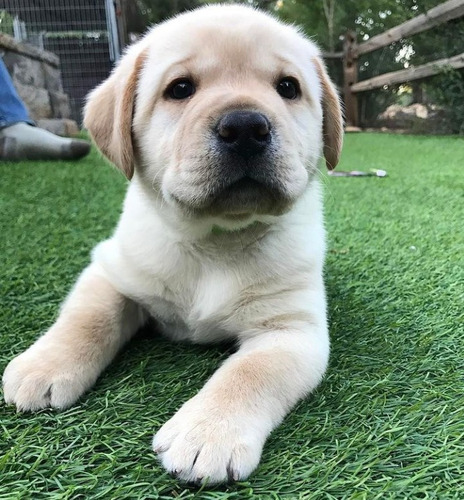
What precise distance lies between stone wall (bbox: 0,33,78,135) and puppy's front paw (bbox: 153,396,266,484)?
6.64m

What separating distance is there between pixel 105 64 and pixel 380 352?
1069 cm

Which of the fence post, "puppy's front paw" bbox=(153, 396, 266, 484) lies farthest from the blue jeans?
the fence post

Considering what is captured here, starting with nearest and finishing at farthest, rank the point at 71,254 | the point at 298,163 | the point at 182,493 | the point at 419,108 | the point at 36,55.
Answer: the point at 182,493
the point at 298,163
the point at 71,254
the point at 36,55
the point at 419,108

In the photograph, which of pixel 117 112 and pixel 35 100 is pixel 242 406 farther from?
pixel 35 100

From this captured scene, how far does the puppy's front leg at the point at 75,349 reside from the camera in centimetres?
118

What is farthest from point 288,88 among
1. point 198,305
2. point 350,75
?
point 350,75

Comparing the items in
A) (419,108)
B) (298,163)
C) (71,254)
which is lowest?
(419,108)

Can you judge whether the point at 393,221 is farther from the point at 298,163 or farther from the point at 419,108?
the point at 419,108

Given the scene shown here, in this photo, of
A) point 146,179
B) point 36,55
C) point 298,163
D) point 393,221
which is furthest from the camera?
point 36,55

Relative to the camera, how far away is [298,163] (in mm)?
1402

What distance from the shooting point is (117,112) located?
1625mm

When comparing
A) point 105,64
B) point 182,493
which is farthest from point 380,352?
point 105,64

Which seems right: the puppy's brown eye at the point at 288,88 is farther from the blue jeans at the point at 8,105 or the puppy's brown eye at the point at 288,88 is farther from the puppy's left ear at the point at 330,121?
the blue jeans at the point at 8,105

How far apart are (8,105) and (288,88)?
3.69m
